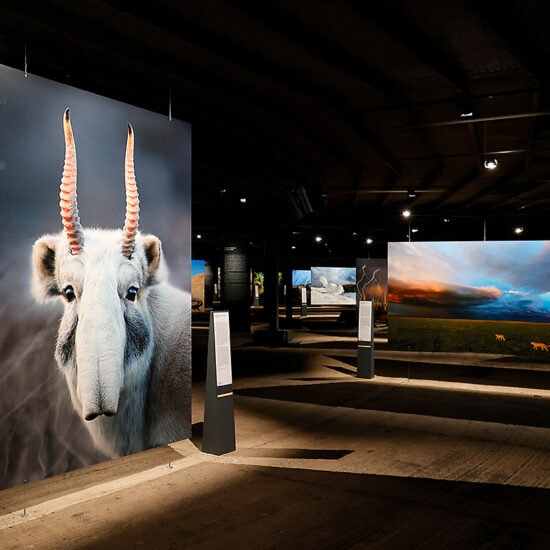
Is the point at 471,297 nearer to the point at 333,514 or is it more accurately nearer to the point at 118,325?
the point at 118,325

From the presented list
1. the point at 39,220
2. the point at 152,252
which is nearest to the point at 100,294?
the point at 152,252

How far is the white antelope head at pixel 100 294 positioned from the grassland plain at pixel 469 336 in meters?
13.1

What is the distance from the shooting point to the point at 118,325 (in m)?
6.55

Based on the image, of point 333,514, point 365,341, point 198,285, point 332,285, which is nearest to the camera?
point 333,514

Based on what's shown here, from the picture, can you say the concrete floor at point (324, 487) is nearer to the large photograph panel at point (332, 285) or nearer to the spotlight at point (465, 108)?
the spotlight at point (465, 108)

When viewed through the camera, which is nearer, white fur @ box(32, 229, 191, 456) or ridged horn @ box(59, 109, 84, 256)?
ridged horn @ box(59, 109, 84, 256)

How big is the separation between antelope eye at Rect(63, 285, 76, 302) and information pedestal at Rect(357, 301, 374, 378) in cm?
723

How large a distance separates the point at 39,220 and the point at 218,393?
8.66ft

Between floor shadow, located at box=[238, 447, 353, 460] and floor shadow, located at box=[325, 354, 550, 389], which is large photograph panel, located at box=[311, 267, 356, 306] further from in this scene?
floor shadow, located at box=[238, 447, 353, 460]

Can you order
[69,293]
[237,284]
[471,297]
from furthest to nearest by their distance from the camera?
[237,284]
[471,297]
[69,293]

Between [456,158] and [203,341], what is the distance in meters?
11.0

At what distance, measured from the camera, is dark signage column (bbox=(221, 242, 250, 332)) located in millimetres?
23766

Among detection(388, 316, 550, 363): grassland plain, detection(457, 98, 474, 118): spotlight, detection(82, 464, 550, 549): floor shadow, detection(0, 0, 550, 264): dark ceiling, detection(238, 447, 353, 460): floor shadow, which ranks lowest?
detection(82, 464, 550, 549): floor shadow

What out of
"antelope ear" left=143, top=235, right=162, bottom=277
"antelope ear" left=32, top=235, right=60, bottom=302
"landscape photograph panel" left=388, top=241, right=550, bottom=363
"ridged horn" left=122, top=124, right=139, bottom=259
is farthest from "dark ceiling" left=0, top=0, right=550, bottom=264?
"landscape photograph panel" left=388, top=241, right=550, bottom=363
